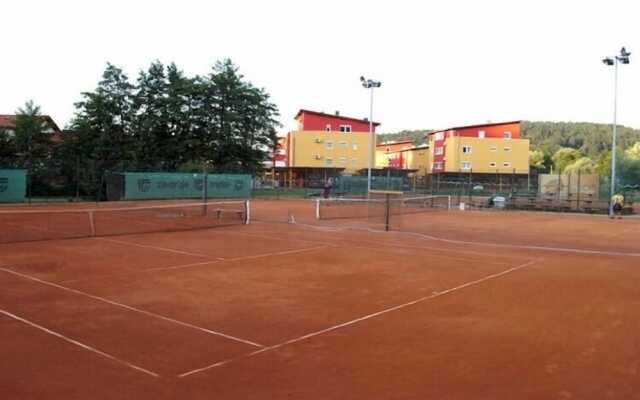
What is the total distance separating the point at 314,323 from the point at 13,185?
29.1m

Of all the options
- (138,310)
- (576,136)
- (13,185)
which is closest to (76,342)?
(138,310)

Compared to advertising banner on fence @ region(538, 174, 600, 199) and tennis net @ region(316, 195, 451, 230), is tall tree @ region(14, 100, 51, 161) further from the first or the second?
advertising banner on fence @ region(538, 174, 600, 199)

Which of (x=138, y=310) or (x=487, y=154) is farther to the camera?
(x=487, y=154)

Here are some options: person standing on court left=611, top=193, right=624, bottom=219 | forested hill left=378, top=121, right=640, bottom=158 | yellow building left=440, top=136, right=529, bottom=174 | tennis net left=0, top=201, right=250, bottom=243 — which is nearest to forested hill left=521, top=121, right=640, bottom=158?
forested hill left=378, top=121, right=640, bottom=158

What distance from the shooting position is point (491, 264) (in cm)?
1242

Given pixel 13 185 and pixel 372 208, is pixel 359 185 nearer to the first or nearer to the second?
pixel 372 208

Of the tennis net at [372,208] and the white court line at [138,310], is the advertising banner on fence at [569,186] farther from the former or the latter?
the white court line at [138,310]

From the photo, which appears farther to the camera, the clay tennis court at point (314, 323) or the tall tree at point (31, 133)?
the tall tree at point (31, 133)

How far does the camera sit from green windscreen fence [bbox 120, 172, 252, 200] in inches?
1467

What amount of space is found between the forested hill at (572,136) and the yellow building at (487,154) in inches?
1835

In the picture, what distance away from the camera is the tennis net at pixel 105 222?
57.1ft

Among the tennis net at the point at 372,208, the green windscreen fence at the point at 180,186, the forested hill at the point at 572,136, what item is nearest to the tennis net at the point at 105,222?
the tennis net at the point at 372,208

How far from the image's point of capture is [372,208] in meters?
31.5

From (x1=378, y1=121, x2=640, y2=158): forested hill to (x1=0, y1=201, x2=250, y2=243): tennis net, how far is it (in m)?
102
